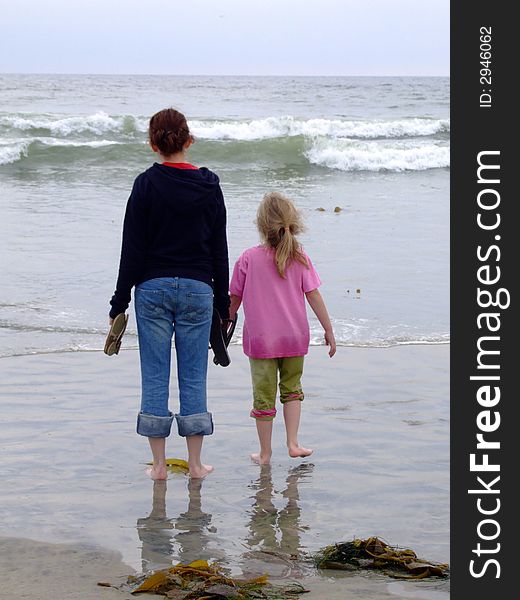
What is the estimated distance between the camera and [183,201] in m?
4.64

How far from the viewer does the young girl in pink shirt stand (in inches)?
202

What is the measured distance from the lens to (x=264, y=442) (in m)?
5.11

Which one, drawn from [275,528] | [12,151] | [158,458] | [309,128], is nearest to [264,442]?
[158,458]

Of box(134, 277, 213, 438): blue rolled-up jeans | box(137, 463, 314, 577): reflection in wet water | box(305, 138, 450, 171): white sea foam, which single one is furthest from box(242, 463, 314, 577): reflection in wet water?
box(305, 138, 450, 171): white sea foam

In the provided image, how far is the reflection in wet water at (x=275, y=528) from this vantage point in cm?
374

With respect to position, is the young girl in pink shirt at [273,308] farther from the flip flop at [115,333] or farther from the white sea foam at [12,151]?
the white sea foam at [12,151]

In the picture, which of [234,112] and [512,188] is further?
[234,112]

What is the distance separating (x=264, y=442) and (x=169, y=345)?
0.76 m

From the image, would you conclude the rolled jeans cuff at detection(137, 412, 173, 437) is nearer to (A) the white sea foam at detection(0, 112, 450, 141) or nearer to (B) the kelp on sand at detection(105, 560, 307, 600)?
(B) the kelp on sand at detection(105, 560, 307, 600)

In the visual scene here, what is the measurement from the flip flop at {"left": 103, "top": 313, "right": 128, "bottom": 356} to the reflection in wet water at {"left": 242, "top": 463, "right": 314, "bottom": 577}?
A: 0.95 m

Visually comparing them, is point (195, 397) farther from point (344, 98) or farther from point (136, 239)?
point (344, 98)

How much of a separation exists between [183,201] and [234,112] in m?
31.3

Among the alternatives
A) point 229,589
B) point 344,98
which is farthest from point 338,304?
point 344,98

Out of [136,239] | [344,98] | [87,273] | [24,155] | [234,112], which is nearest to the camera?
[136,239]
